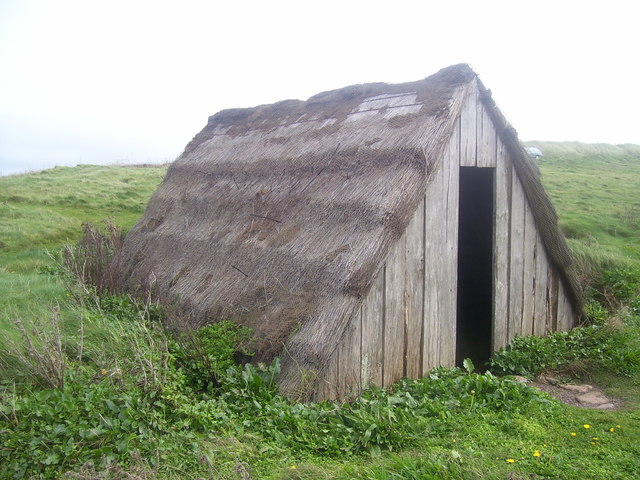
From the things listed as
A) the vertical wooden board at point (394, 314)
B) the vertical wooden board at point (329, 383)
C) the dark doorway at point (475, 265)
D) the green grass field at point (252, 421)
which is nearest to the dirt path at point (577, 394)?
the green grass field at point (252, 421)

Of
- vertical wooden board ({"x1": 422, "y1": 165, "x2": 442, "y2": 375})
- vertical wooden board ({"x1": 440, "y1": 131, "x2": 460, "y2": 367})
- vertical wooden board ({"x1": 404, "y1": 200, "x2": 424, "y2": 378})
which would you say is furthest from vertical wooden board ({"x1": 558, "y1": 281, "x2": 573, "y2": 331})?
vertical wooden board ({"x1": 404, "y1": 200, "x2": 424, "y2": 378})

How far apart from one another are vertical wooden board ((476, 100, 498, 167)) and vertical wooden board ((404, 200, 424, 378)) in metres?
1.23

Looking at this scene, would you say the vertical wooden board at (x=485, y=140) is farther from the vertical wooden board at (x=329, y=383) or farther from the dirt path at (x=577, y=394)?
the vertical wooden board at (x=329, y=383)

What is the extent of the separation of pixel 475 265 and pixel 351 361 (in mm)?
3593

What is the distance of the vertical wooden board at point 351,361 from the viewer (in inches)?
213

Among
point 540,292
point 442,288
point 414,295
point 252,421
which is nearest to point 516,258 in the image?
point 540,292

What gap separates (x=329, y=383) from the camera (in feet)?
17.2

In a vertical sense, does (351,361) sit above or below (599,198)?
below

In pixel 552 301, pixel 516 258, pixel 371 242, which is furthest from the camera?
pixel 552 301

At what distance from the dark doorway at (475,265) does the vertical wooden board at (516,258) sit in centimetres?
64

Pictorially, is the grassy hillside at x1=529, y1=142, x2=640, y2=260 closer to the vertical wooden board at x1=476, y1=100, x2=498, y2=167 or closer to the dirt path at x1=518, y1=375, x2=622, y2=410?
the vertical wooden board at x1=476, y1=100, x2=498, y2=167

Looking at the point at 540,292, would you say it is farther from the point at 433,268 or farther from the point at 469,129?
the point at 469,129

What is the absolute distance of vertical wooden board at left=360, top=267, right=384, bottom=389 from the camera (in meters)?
5.61

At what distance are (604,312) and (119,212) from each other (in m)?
15.5
